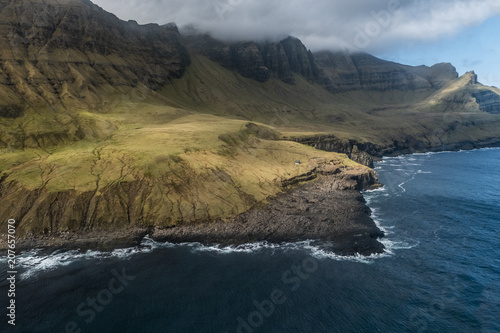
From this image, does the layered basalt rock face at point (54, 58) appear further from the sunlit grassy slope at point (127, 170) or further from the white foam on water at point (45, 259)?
the white foam on water at point (45, 259)

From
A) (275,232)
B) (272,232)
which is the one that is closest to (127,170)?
(272,232)

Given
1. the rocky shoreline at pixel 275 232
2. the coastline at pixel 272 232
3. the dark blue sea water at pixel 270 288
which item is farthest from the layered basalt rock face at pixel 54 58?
the dark blue sea water at pixel 270 288

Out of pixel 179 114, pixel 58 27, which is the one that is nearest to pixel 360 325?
pixel 179 114

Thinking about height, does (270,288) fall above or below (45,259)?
above

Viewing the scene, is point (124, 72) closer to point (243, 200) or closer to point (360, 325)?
point (243, 200)

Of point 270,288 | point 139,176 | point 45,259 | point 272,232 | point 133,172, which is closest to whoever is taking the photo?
point 270,288

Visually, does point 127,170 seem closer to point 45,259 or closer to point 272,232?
point 45,259
